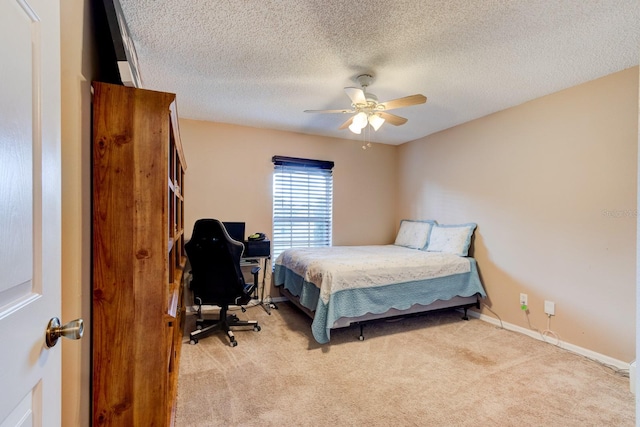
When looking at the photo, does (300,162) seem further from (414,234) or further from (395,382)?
(395,382)


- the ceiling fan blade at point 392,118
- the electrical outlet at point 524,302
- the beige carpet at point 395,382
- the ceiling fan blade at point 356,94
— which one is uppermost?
the ceiling fan blade at point 356,94

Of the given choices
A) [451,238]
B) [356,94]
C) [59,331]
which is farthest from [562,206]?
[59,331]

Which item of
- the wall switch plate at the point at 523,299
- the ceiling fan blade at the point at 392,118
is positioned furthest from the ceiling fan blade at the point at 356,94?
the wall switch plate at the point at 523,299

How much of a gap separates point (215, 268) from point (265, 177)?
1748mm

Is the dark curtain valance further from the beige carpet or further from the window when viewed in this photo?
the beige carpet

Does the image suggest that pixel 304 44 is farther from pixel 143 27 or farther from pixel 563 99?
pixel 563 99

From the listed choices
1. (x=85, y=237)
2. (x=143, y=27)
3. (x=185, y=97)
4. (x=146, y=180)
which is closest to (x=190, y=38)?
(x=143, y=27)

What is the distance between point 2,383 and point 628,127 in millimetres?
3651

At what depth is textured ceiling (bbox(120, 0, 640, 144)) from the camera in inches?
69.9

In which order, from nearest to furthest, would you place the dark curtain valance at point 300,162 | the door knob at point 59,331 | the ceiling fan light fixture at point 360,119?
the door knob at point 59,331
the ceiling fan light fixture at point 360,119
the dark curtain valance at point 300,162

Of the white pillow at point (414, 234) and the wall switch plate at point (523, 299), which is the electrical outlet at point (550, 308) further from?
the white pillow at point (414, 234)

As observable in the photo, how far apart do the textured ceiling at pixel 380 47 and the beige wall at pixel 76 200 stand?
835 mm

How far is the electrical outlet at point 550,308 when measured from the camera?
2872mm

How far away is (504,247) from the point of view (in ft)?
11.0
